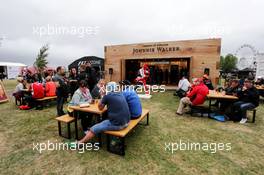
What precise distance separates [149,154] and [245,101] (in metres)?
3.54

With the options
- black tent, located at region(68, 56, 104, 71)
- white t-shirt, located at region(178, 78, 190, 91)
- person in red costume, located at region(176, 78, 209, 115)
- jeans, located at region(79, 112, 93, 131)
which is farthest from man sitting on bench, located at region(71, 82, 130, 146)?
black tent, located at region(68, 56, 104, 71)

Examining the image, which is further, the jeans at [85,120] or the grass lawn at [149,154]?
the jeans at [85,120]

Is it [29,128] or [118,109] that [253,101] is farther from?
[29,128]

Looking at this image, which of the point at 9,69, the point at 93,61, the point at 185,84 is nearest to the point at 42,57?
the point at 9,69

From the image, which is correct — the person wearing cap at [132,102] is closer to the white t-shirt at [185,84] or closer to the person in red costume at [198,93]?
the person in red costume at [198,93]

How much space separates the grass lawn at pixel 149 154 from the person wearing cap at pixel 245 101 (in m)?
0.31

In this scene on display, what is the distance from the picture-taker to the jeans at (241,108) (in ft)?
13.7

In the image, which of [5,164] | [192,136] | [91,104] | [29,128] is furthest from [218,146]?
[29,128]

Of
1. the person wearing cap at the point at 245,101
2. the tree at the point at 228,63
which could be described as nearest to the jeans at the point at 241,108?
the person wearing cap at the point at 245,101

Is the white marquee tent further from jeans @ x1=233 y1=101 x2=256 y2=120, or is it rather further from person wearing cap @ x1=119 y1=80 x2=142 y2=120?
jeans @ x1=233 y1=101 x2=256 y2=120

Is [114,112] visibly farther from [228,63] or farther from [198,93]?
[228,63]

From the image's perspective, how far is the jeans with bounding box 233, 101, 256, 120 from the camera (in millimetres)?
4169

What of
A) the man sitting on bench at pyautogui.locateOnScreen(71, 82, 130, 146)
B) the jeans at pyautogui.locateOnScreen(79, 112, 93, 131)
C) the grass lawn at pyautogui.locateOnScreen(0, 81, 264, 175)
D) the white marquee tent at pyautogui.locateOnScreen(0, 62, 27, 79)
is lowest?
the grass lawn at pyautogui.locateOnScreen(0, 81, 264, 175)

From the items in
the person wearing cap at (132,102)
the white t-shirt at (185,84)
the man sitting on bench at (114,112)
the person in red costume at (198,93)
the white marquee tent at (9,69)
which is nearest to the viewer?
the man sitting on bench at (114,112)
